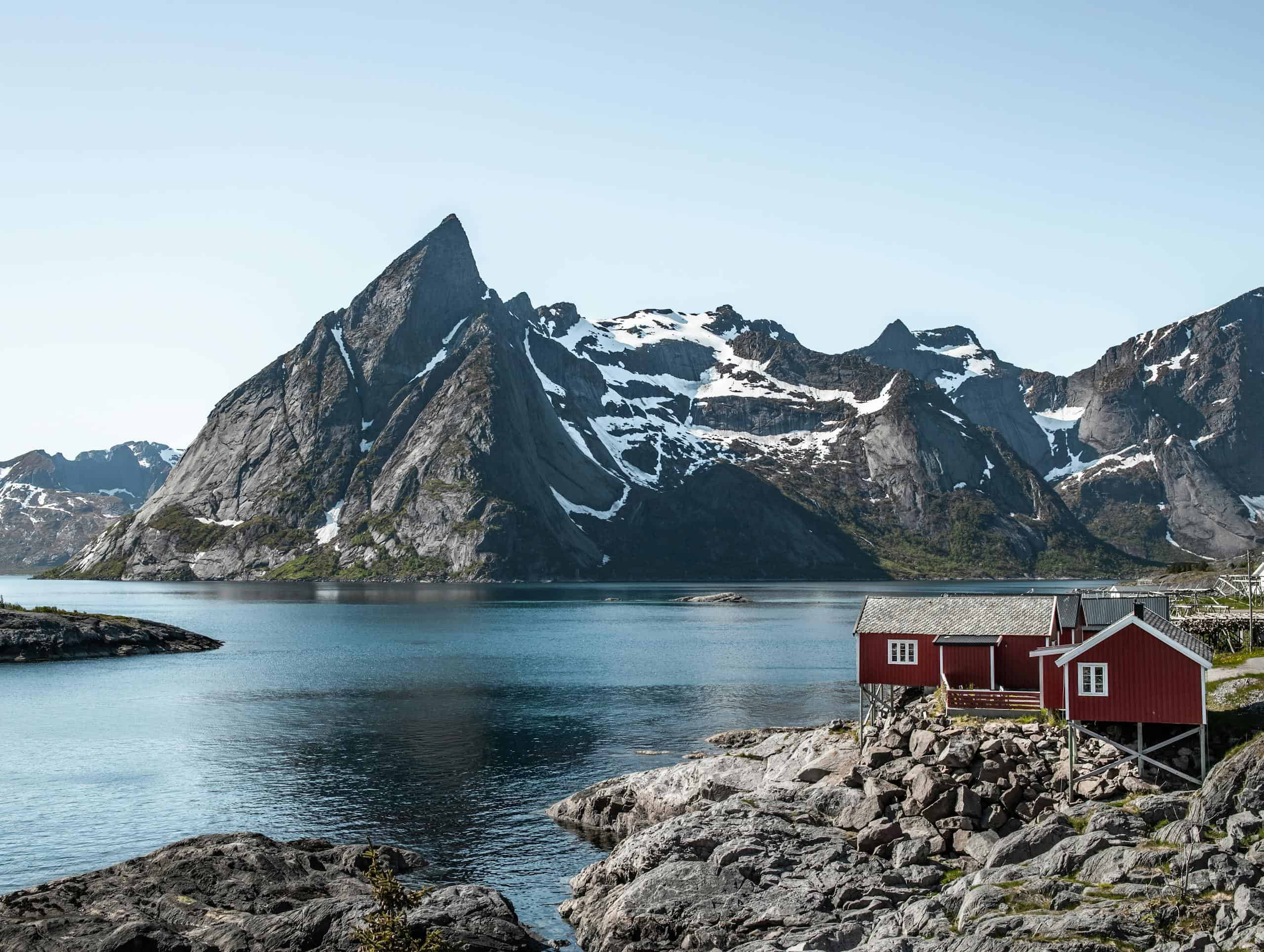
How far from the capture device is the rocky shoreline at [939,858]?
30.1 meters

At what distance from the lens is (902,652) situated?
5884 centimetres

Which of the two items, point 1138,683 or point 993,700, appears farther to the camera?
point 993,700

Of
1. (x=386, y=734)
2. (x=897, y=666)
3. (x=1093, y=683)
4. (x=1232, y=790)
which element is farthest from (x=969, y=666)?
(x=386, y=734)

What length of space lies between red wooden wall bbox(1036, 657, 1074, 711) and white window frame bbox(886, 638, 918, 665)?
406 inches

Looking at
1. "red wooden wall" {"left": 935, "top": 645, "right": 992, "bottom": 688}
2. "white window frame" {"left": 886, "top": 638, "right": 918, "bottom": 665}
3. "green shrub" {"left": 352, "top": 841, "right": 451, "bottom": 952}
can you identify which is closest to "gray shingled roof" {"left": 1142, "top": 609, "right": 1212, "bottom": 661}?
"red wooden wall" {"left": 935, "top": 645, "right": 992, "bottom": 688}

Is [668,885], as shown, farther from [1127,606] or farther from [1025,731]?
[1127,606]

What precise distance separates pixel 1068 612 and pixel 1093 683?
555 inches

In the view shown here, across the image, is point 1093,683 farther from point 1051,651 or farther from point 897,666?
point 897,666

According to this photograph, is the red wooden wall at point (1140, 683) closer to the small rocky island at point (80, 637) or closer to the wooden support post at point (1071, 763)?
the wooden support post at point (1071, 763)

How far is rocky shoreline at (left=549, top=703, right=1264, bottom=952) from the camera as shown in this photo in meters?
30.1

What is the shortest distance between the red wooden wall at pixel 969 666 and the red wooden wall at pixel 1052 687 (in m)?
6.92

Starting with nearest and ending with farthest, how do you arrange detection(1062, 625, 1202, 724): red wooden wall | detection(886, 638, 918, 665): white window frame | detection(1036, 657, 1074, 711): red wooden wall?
detection(1062, 625, 1202, 724): red wooden wall → detection(1036, 657, 1074, 711): red wooden wall → detection(886, 638, 918, 665): white window frame

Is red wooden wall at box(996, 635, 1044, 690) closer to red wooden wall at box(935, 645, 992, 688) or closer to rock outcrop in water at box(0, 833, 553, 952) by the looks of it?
red wooden wall at box(935, 645, 992, 688)

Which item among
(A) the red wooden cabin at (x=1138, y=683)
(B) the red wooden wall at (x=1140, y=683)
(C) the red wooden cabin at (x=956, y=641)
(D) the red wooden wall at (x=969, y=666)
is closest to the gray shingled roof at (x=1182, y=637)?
(A) the red wooden cabin at (x=1138, y=683)
